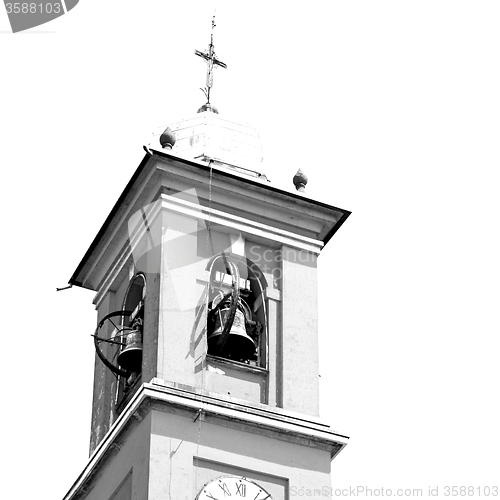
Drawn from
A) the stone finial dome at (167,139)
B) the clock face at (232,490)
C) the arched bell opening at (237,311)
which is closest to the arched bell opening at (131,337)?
the arched bell opening at (237,311)

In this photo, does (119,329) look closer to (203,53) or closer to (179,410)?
(179,410)

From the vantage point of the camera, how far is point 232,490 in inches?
1053

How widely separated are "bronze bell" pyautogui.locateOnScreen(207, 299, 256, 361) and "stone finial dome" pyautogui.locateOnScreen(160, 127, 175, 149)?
8.37ft

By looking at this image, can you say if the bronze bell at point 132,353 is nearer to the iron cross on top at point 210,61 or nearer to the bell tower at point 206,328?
the bell tower at point 206,328

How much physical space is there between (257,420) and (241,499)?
1.26 m

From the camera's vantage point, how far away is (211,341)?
28.3 m

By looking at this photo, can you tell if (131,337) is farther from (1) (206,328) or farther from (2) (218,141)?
(2) (218,141)

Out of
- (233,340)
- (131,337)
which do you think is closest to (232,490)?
(233,340)

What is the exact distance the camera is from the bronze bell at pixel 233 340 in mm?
28250

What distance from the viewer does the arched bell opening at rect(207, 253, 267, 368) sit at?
28.2 metres

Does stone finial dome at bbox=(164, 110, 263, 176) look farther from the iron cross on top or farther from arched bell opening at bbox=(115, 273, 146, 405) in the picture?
arched bell opening at bbox=(115, 273, 146, 405)

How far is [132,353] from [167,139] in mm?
3233

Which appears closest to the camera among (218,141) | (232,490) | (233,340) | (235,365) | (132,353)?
(232,490)

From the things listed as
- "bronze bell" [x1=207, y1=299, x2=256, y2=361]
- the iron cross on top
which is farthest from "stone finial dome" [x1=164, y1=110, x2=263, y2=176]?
"bronze bell" [x1=207, y1=299, x2=256, y2=361]
